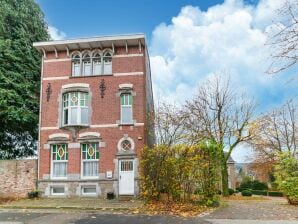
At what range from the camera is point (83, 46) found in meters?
20.0

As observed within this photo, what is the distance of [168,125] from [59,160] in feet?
22.3

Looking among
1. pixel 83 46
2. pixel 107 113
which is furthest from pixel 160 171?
Result: pixel 83 46

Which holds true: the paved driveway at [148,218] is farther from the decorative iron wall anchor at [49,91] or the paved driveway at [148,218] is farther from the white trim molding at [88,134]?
the decorative iron wall anchor at [49,91]

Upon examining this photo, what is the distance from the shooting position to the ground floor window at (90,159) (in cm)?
1895

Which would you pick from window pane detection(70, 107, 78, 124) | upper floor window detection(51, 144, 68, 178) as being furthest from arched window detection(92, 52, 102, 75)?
upper floor window detection(51, 144, 68, 178)

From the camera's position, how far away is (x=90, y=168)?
748 inches

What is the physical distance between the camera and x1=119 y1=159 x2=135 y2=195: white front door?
60.0 feet

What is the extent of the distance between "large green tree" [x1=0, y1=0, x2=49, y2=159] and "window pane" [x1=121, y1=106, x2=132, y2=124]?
6.37 m

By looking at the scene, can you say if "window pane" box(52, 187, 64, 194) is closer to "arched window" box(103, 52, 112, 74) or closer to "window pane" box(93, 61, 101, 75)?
"window pane" box(93, 61, 101, 75)

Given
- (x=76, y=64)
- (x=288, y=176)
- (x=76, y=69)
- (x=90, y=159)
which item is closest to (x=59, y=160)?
(x=90, y=159)

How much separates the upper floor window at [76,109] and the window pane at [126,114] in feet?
7.00

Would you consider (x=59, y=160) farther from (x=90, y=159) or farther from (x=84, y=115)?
(x=84, y=115)

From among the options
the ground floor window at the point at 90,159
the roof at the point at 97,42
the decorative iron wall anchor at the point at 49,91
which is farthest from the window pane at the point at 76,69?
the ground floor window at the point at 90,159

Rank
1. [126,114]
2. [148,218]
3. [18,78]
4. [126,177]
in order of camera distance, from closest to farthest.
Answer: [148,218], [126,177], [126,114], [18,78]
